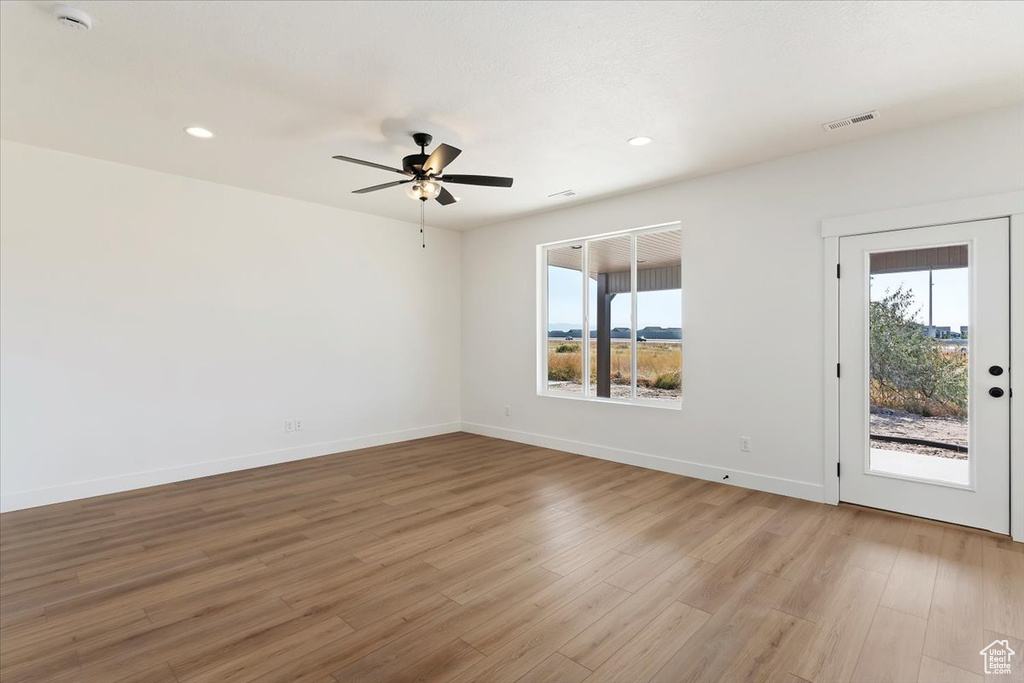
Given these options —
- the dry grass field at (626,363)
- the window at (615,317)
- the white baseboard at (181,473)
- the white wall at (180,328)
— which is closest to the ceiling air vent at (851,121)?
the window at (615,317)

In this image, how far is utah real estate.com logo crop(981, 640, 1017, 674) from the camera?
1.92 meters

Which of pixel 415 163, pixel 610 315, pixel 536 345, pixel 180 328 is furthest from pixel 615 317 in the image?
pixel 180 328

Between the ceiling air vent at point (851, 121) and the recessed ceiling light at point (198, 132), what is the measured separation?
4609 mm

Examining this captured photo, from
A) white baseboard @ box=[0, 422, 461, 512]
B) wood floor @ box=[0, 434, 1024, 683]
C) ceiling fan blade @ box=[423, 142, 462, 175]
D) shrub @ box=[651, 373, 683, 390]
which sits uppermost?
ceiling fan blade @ box=[423, 142, 462, 175]

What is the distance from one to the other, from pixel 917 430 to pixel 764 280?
1.61 meters

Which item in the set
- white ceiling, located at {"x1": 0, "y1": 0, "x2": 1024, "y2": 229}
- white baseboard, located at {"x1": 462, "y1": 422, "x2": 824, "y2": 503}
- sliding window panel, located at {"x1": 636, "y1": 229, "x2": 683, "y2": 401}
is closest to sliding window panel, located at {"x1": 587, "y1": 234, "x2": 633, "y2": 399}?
sliding window panel, located at {"x1": 636, "y1": 229, "x2": 683, "y2": 401}

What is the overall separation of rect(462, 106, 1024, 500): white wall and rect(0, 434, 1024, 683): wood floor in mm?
587

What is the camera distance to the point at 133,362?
4.39 meters

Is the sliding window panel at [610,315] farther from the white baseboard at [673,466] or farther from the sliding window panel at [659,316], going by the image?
the white baseboard at [673,466]

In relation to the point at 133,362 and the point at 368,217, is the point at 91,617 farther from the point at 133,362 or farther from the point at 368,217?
the point at 368,217

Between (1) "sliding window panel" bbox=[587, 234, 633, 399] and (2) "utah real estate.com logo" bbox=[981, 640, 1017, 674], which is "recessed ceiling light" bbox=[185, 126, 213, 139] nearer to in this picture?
(1) "sliding window panel" bbox=[587, 234, 633, 399]

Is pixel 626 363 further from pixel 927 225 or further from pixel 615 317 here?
pixel 927 225

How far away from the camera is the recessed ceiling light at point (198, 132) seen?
3.54 m

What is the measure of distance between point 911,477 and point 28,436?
696cm
